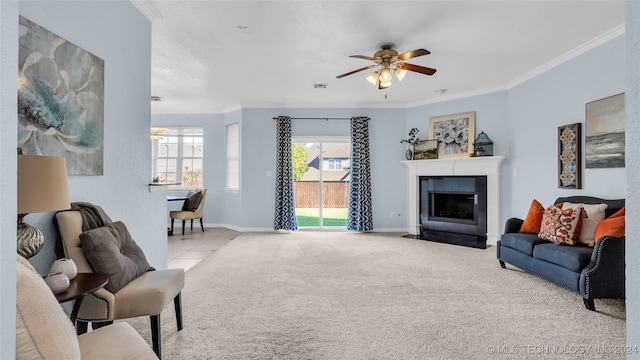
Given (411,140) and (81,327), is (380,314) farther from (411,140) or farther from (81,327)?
(411,140)

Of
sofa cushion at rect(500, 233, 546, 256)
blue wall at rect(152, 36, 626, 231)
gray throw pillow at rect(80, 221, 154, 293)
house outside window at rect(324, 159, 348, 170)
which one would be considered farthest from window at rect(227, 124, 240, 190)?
sofa cushion at rect(500, 233, 546, 256)

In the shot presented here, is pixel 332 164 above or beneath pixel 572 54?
beneath

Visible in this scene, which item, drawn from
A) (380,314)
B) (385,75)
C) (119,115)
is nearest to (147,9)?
(119,115)

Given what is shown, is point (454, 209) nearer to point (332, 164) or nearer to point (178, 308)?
point (332, 164)

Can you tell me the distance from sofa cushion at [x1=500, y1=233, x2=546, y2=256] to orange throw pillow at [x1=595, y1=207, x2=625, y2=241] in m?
0.59

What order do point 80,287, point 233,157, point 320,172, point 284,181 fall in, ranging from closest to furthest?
point 80,287
point 284,181
point 320,172
point 233,157

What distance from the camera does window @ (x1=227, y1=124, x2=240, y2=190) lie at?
23.7ft

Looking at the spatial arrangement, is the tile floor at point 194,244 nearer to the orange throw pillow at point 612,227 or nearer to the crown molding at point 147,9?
the crown molding at point 147,9

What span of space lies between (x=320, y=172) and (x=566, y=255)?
15.2 feet

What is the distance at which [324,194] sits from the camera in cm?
704

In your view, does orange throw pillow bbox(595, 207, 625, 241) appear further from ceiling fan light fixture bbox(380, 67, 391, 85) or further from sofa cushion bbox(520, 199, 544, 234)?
ceiling fan light fixture bbox(380, 67, 391, 85)

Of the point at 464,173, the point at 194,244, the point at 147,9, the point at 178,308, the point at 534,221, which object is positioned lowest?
the point at 194,244

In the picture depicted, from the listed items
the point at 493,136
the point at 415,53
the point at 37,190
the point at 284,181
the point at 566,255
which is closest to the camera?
the point at 37,190

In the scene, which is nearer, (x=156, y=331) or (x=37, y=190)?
(x=37, y=190)
